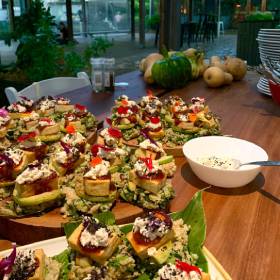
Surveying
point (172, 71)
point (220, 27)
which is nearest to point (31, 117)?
point (172, 71)

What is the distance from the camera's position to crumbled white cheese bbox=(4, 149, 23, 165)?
3.46ft

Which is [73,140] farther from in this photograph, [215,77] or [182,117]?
[215,77]

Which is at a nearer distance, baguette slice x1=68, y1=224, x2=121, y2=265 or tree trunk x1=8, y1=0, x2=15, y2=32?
baguette slice x1=68, y1=224, x2=121, y2=265

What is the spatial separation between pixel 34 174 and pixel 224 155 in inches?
27.5

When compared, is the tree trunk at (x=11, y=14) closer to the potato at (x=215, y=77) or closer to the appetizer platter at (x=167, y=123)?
the potato at (x=215, y=77)

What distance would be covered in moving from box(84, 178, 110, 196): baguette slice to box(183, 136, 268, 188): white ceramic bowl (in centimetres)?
34

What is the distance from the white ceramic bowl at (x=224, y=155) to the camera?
3.53ft

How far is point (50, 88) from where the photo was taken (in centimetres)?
249

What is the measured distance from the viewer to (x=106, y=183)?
946 mm

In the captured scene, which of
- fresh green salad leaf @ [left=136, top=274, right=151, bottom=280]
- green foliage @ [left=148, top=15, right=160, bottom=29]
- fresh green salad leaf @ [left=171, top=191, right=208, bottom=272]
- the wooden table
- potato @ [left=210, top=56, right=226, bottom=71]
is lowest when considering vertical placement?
the wooden table

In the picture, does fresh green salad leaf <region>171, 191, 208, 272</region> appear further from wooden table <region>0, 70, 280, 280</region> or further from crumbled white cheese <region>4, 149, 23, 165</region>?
crumbled white cheese <region>4, 149, 23, 165</region>

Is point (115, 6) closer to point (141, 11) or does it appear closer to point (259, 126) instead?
point (141, 11)

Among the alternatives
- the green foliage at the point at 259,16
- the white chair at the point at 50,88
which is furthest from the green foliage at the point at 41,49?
the green foliage at the point at 259,16

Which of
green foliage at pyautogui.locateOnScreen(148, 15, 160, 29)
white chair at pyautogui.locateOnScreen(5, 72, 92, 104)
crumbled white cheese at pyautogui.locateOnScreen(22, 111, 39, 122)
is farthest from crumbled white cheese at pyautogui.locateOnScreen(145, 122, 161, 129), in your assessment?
green foliage at pyautogui.locateOnScreen(148, 15, 160, 29)
